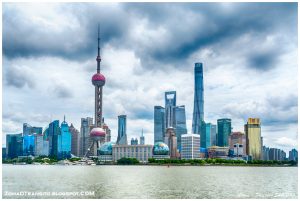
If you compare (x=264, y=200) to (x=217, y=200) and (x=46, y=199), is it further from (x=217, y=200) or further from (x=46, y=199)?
(x=46, y=199)

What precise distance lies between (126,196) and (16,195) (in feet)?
38.3

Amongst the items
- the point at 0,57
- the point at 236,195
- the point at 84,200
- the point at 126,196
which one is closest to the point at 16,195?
the point at 84,200

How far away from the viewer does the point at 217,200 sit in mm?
42938

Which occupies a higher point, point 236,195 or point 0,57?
point 0,57

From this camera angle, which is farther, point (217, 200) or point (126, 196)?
point (126, 196)

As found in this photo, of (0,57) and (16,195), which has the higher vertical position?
(0,57)

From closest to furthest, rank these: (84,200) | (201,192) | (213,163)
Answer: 1. (84,200)
2. (201,192)
3. (213,163)

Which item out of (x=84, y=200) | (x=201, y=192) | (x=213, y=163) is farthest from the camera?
(x=213, y=163)

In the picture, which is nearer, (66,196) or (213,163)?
(66,196)

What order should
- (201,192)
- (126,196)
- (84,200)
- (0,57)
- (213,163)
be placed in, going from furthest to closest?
(213,163)
(201,192)
(126,196)
(84,200)
(0,57)

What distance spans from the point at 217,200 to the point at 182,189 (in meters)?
12.7

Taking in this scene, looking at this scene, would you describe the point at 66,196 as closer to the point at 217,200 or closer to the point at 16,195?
the point at 16,195

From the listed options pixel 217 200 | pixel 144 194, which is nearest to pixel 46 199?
pixel 144 194

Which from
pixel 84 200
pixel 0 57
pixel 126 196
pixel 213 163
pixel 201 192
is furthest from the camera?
pixel 213 163
